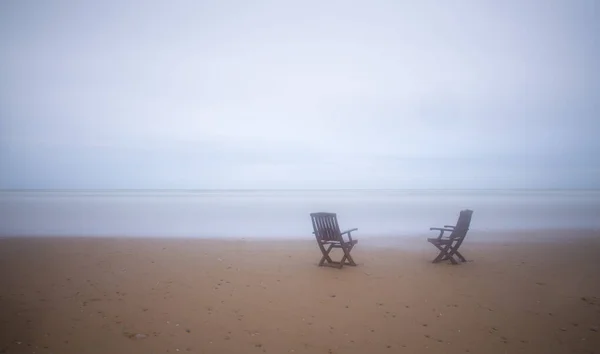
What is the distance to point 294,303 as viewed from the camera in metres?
6.16

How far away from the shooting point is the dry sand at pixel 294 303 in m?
4.71

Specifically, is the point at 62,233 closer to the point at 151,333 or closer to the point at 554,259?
the point at 151,333

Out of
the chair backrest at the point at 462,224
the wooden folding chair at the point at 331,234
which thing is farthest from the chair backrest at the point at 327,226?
the chair backrest at the point at 462,224

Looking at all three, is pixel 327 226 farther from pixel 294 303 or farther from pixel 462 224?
pixel 462 224

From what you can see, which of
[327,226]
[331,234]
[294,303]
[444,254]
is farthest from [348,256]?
[294,303]

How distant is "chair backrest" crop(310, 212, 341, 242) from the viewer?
A: 846 centimetres

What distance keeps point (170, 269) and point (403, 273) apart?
16.4 ft

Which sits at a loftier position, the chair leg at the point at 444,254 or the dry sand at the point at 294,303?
the chair leg at the point at 444,254

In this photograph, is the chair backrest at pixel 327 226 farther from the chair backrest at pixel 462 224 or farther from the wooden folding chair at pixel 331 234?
the chair backrest at pixel 462 224

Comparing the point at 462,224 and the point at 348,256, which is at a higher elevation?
the point at 462,224

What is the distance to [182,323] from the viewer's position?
5285 mm

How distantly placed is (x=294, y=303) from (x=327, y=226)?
8.77ft

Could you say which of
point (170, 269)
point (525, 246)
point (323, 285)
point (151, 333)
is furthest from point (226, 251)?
point (525, 246)

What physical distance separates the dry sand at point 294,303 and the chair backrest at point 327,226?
2.31 feet
